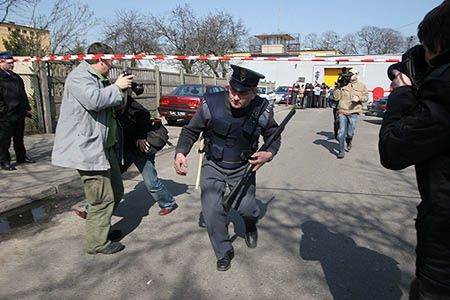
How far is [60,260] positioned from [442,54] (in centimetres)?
337

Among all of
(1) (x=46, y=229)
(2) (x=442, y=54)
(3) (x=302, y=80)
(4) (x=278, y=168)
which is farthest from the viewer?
(3) (x=302, y=80)

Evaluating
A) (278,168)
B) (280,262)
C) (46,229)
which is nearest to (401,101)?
(280,262)

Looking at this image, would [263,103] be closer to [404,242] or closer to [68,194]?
[404,242]

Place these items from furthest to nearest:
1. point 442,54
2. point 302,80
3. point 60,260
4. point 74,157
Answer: point 302,80
point 60,260
point 74,157
point 442,54

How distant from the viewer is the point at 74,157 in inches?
123

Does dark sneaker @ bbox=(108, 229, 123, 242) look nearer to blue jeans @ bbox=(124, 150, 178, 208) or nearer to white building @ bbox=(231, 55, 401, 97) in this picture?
blue jeans @ bbox=(124, 150, 178, 208)

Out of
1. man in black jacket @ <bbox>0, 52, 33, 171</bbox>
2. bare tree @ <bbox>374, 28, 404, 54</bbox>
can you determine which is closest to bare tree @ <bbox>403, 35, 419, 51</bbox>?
man in black jacket @ <bbox>0, 52, 33, 171</bbox>

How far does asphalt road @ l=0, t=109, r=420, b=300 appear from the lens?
2883 mm

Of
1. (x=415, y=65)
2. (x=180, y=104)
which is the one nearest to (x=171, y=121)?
(x=180, y=104)

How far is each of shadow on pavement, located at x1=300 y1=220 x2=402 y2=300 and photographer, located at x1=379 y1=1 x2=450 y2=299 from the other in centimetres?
137

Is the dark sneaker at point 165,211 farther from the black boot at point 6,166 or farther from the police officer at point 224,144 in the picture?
the black boot at point 6,166

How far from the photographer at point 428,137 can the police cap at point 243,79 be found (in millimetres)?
1481

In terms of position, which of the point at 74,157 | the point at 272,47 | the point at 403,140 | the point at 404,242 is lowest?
the point at 404,242

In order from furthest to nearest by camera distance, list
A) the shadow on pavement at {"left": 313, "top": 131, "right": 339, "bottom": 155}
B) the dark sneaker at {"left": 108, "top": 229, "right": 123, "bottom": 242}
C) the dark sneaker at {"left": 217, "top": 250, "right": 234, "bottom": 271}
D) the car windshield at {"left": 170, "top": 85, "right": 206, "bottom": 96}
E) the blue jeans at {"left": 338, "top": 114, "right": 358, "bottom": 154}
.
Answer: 1. the car windshield at {"left": 170, "top": 85, "right": 206, "bottom": 96}
2. the shadow on pavement at {"left": 313, "top": 131, "right": 339, "bottom": 155}
3. the blue jeans at {"left": 338, "top": 114, "right": 358, "bottom": 154}
4. the dark sneaker at {"left": 108, "top": 229, "right": 123, "bottom": 242}
5. the dark sneaker at {"left": 217, "top": 250, "right": 234, "bottom": 271}
